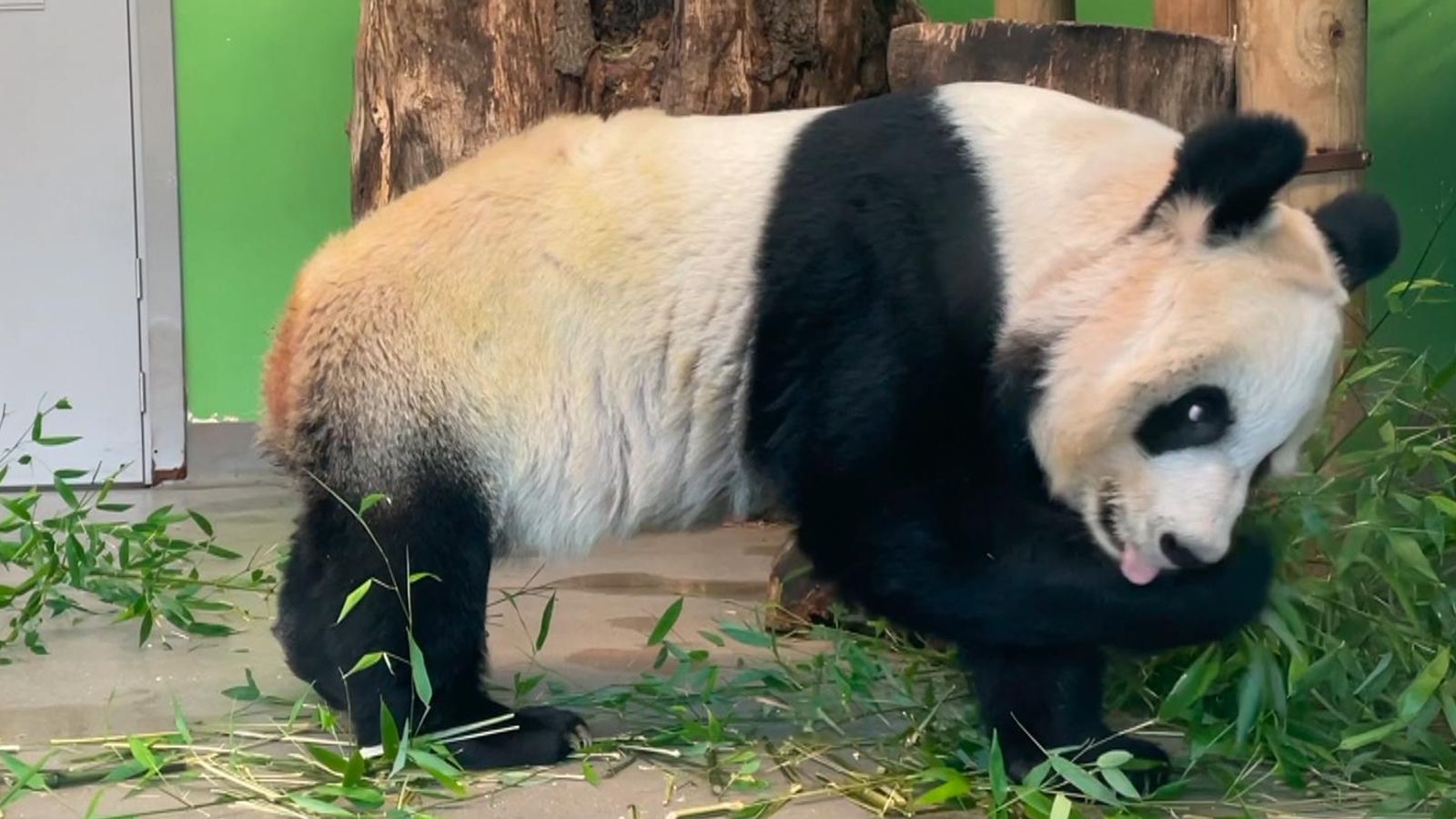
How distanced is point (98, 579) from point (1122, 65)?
2499mm

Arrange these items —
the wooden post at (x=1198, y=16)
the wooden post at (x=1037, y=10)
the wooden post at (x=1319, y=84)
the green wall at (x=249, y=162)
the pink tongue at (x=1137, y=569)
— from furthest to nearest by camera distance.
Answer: the green wall at (x=249, y=162)
the wooden post at (x=1037, y=10)
the wooden post at (x=1198, y=16)
the wooden post at (x=1319, y=84)
the pink tongue at (x=1137, y=569)

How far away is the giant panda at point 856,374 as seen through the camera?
2.22 m

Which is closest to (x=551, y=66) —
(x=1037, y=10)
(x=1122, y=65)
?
(x=1037, y=10)

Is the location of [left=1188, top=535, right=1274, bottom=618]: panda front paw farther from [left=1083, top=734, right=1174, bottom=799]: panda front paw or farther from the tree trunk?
the tree trunk

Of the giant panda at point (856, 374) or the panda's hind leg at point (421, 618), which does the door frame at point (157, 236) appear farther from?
the panda's hind leg at point (421, 618)

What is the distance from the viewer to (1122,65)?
319 centimetres

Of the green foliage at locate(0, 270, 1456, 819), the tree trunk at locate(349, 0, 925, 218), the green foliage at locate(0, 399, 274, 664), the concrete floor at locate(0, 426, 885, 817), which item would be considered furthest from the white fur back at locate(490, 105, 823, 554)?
the tree trunk at locate(349, 0, 925, 218)

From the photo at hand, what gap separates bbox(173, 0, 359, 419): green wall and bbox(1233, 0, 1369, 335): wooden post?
125 inches

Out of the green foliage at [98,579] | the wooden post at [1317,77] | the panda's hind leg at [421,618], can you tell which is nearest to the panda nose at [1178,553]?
the panda's hind leg at [421,618]

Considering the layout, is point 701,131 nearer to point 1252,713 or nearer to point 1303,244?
point 1303,244

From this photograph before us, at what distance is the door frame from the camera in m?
5.24

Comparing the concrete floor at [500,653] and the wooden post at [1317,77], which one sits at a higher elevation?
the wooden post at [1317,77]

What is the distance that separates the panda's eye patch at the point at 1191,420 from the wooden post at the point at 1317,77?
43.6 inches

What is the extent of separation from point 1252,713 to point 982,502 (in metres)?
0.56
